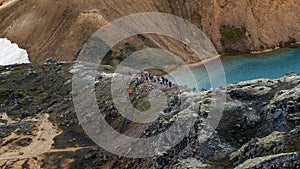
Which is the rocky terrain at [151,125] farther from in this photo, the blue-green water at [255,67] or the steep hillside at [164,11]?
the steep hillside at [164,11]

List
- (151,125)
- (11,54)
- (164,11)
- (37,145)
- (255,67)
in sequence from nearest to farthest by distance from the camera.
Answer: (151,125), (37,145), (255,67), (11,54), (164,11)

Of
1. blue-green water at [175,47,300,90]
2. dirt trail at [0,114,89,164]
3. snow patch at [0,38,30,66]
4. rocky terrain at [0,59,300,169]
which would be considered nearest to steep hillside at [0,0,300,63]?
snow patch at [0,38,30,66]

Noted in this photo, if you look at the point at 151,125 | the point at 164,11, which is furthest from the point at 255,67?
the point at 151,125

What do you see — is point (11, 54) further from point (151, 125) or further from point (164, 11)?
point (151, 125)

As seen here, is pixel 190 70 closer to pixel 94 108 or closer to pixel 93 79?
pixel 93 79

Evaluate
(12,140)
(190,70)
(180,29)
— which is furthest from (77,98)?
(180,29)

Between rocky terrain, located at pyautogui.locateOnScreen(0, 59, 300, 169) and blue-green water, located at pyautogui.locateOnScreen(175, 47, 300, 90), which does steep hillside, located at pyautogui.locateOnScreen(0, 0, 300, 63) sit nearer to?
blue-green water, located at pyautogui.locateOnScreen(175, 47, 300, 90)

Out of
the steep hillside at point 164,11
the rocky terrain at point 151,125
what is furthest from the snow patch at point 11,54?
the rocky terrain at point 151,125
